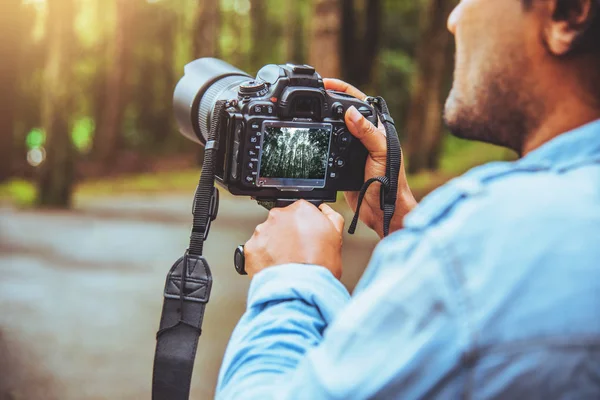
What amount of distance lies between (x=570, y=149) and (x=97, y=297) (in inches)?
263

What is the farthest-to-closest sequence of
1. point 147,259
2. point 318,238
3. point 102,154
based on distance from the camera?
point 102,154
point 147,259
point 318,238

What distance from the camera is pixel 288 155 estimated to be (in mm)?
2168

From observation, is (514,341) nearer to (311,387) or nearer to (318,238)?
(311,387)

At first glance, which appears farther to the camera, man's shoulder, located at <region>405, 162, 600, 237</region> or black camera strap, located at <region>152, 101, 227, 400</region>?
black camera strap, located at <region>152, 101, 227, 400</region>

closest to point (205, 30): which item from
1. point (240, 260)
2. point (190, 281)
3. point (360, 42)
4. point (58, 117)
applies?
point (58, 117)

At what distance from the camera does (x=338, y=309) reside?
1.31 metres

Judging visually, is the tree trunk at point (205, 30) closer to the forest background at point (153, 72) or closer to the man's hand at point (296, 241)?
the forest background at point (153, 72)

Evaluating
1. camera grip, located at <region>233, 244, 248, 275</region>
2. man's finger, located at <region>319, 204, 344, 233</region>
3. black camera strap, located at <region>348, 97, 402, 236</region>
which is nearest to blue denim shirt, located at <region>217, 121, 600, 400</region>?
man's finger, located at <region>319, 204, 344, 233</region>

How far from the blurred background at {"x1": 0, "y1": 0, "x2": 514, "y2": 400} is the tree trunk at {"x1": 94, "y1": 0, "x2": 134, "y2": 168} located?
49mm

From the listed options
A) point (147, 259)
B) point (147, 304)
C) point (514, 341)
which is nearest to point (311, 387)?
point (514, 341)

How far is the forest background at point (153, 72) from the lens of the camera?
1302 cm

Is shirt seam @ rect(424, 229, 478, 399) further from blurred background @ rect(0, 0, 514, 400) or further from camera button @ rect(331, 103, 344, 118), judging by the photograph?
blurred background @ rect(0, 0, 514, 400)

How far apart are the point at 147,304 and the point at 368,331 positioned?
641cm

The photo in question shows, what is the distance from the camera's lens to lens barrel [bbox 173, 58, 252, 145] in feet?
8.25
